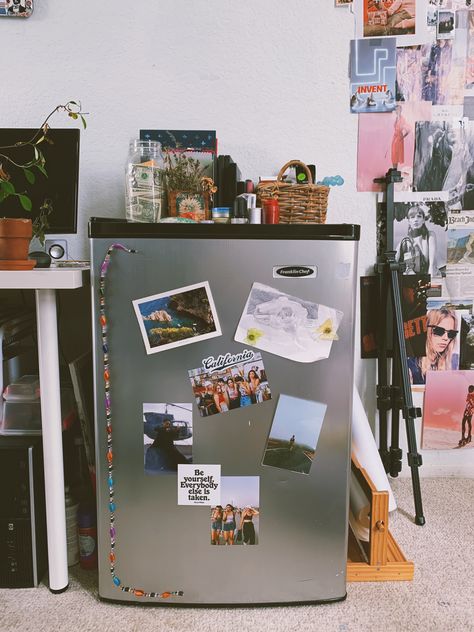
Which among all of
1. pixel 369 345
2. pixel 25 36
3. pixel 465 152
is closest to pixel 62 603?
pixel 369 345

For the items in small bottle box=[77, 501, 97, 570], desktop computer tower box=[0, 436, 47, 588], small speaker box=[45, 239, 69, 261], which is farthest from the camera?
small speaker box=[45, 239, 69, 261]

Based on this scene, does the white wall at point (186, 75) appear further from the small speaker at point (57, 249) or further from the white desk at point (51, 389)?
the white desk at point (51, 389)

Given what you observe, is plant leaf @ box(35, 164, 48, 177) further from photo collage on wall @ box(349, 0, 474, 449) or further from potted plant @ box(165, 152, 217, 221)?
photo collage on wall @ box(349, 0, 474, 449)

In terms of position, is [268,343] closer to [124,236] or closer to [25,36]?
[124,236]

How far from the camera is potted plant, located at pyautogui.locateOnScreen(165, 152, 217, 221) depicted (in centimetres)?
145

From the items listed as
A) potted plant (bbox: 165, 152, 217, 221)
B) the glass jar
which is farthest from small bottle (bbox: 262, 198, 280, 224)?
the glass jar

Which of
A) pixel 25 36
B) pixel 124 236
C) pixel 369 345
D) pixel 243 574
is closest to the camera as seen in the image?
pixel 124 236

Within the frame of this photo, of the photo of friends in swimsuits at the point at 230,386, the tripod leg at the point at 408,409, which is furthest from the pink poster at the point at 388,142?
the photo of friends in swimsuits at the point at 230,386

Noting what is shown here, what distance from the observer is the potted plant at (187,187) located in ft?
4.75

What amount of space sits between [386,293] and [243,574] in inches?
41.0

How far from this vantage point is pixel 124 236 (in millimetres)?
1118

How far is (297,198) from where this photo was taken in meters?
1.37

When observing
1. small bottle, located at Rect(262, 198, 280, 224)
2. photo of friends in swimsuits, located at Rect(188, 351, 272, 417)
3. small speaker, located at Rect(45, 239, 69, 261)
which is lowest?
photo of friends in swimsuits, located at Rect(188, 351, 272, 417)

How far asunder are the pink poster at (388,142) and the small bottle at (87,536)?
1.42m
